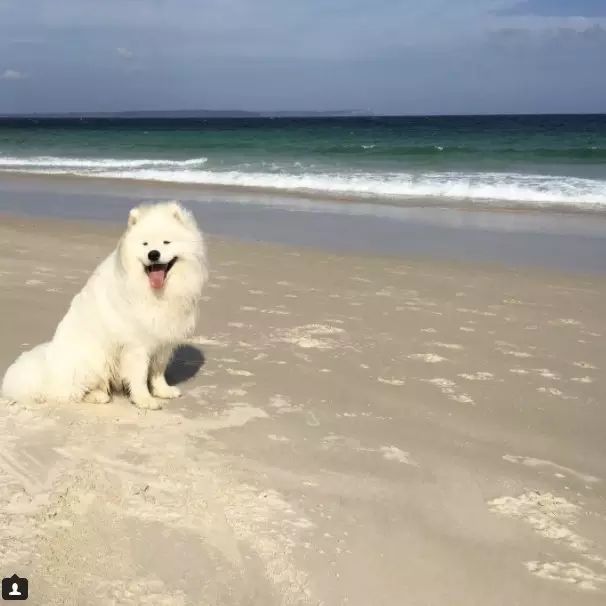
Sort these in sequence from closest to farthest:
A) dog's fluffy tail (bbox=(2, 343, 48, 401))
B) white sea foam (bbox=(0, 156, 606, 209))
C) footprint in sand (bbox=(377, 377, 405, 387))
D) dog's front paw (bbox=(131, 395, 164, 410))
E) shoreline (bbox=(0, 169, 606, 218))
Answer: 1. dog's fluffy tail (bbox=(2, 343, 48, 401))
2. dog's front paw (bbox=(131, 395, 164, 410))
3. footprint in sand (bbox=(377, 377, 405, 387))
4. shoreline (bbox=(0, 169, 606, 218))
5. white sea foam (bbox=(0, 156, 606, 209))

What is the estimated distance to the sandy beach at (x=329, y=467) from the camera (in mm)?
2650

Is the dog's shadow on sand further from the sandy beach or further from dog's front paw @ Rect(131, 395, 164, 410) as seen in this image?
dog's front paw @ Rect(131, 395, 164, 410)

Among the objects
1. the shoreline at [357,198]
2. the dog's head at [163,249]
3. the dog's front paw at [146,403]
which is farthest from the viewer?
the shoreline at [357,198]

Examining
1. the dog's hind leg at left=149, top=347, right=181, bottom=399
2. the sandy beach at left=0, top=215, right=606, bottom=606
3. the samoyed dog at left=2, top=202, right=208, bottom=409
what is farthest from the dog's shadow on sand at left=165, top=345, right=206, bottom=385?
the samoyed dog at left=2, top=202, right=208, bottom=409

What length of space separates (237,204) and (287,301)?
8.15 metres

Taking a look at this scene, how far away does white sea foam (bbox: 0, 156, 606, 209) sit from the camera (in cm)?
1563

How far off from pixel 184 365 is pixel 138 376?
823mm

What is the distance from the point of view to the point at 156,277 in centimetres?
389

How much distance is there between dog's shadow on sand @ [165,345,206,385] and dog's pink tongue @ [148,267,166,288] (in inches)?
38.6

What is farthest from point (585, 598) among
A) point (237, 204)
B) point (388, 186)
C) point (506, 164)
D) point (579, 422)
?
point (506, 164)

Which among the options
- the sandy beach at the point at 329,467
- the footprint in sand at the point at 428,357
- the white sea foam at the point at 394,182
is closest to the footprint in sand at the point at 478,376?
the sandy beach at the point at 329,467

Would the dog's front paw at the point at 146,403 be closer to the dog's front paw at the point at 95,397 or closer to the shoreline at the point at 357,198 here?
the dog's front paw at the point at 95,397

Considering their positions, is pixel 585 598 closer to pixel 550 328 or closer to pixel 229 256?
pixel 550 328

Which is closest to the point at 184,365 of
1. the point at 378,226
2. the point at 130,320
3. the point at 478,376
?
the point at 130,320
